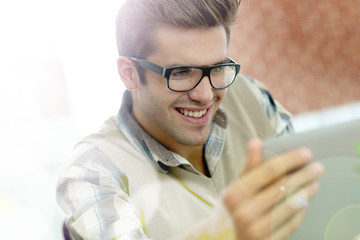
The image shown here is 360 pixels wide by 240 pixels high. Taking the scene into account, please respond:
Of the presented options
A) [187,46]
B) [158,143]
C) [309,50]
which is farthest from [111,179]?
[309,50]

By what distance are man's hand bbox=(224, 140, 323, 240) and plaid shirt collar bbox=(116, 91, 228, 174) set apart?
20cm

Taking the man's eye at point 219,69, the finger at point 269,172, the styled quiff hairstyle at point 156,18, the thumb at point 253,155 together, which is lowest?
the finger at point 269,172

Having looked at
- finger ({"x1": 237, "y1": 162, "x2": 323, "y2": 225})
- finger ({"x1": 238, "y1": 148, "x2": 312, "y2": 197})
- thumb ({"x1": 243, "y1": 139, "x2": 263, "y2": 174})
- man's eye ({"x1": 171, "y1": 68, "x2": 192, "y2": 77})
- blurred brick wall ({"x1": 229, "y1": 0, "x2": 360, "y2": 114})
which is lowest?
blurred brick wall ({"x1": 229, "y1": 0, "x2": 360, "y2": 114})

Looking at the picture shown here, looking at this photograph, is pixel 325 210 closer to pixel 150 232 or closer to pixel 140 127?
pixel 150 232

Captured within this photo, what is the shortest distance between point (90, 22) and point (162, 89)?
0.18 meters

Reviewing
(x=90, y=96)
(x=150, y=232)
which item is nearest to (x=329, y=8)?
(x=90, y=96)

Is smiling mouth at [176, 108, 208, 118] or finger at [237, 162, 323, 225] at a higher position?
finger at [237, 162, 323, 225]

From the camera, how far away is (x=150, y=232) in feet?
1.28

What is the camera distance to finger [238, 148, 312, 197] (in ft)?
0.79

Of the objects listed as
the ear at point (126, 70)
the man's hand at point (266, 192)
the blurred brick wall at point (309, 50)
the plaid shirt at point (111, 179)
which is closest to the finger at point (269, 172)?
the man's hand at point (266, 192)

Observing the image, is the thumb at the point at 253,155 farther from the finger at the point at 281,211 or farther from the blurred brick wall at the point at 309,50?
the blurred brick wall at the point at 309,50

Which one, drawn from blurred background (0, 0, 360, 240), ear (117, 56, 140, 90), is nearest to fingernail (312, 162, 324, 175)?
blurred background (0, 0, 360, 240)

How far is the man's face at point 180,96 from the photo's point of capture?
0.44 meters

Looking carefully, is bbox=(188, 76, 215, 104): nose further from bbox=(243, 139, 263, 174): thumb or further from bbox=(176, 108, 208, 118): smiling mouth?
bbox=(243, 139, 263, 174): thumb
